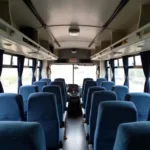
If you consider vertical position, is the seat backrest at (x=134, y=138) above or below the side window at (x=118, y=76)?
below

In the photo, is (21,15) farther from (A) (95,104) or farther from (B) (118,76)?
(B) (118,76)

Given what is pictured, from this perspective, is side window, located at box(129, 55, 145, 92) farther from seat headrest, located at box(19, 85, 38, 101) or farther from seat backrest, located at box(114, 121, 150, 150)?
seat backrest, located at box(114, 121, 150, 150)

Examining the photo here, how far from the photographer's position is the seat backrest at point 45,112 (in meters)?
2.81

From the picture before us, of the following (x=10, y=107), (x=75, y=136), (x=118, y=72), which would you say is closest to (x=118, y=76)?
(x=118, y=72)

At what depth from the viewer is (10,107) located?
115 inches

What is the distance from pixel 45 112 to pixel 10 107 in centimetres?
52

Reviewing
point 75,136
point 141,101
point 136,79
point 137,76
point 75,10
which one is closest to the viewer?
point 141,101

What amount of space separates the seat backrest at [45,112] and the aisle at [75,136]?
1.64m

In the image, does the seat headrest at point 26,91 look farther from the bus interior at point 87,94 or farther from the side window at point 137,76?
the side window at point 137,76

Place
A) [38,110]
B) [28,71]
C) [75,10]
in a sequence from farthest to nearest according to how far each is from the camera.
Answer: [28,71] → [75,10] → [38,110]

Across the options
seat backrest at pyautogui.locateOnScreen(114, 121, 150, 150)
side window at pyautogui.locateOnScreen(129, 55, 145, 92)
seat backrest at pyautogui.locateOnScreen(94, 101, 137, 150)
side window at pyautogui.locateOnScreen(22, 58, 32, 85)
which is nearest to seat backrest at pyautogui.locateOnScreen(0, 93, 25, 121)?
seat backrest at pyautogui.locateOnScreen(94, 101, 137, 150)

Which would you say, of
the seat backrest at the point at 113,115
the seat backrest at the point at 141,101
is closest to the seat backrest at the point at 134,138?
the seat backrest at the point at 113,115

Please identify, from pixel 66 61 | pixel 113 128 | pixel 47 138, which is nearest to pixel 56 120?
pixel 47 138

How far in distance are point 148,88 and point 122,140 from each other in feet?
13.2
